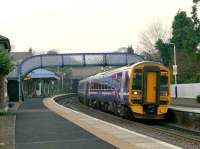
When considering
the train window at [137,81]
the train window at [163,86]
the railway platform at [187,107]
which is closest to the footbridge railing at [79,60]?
the railway platform at [187,107]

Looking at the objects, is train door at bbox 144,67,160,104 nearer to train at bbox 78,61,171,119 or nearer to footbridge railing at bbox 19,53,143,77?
train at bbox 78,61,171,119

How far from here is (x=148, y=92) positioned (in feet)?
95.1

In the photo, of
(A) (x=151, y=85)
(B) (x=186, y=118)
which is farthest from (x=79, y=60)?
(B) (x=186, y=118)

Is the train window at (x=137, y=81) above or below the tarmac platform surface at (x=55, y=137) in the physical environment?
above

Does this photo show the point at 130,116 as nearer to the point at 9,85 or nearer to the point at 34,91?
the point at 9,85

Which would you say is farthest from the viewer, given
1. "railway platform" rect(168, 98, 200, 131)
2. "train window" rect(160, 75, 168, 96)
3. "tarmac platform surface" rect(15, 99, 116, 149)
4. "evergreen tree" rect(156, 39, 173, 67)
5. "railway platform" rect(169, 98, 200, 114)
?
"evergreen tree" rect(156, 39, 173, 67)

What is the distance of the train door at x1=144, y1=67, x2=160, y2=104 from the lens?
94.8 feet

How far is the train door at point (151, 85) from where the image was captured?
1138 inches

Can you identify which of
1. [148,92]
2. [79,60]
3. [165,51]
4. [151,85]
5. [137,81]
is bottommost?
[148,92]

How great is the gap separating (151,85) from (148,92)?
43cm

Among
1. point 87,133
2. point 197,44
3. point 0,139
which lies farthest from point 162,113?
point 197,44

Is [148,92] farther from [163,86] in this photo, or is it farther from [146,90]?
[163,86]

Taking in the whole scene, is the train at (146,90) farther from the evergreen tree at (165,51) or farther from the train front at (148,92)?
the evergreen tree at (165,51)

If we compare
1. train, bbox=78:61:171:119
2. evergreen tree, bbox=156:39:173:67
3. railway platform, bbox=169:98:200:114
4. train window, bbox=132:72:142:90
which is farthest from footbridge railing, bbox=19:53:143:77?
train window, bbox=132:72:142:90
